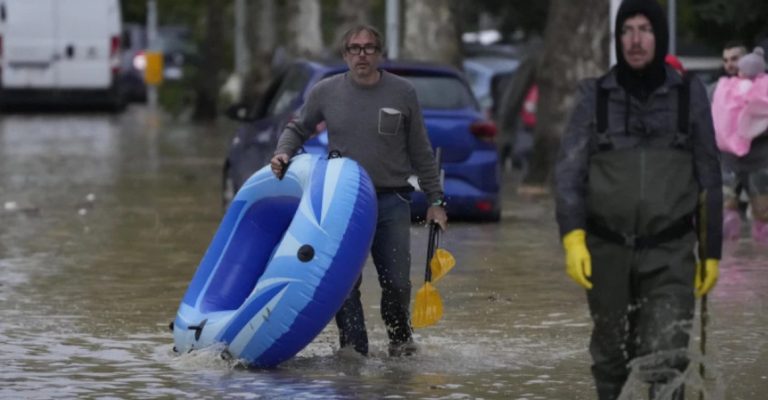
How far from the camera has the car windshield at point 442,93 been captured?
1838 centimetres

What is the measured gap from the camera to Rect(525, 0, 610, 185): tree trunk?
22875mm

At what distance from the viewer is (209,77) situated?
46.0 metres

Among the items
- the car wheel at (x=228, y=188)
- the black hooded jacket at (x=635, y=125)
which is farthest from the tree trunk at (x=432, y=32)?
the black hooded jacket at (x=635, y=125)

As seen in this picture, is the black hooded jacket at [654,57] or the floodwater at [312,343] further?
the floodwater at [312,343]

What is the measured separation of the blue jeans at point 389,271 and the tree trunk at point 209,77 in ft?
116

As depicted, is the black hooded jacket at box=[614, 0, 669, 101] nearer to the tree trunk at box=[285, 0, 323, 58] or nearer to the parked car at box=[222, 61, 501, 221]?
the parked car at box=[222, 61, 501, 221]

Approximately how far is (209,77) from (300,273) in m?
36.3

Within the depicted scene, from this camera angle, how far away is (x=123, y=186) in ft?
78.7

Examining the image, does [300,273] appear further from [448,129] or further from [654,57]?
[448,129]

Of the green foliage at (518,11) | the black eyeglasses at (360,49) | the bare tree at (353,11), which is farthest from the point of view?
the green foliage at (518,11)

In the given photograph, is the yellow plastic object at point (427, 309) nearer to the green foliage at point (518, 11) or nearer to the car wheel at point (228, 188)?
the car wheel at point (228, 188)

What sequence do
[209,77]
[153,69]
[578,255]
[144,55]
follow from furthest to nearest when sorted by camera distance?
[144,55]
[153,69]
[209,77]
[578,255]

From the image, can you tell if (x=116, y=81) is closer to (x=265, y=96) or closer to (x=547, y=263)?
(x=265, y=96)

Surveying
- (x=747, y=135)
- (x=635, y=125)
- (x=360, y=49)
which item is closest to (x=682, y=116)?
(x=635, y=125)
